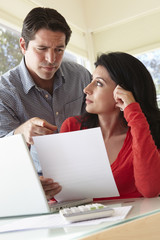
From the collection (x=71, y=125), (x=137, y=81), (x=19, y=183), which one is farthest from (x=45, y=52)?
(x=19, y=183)

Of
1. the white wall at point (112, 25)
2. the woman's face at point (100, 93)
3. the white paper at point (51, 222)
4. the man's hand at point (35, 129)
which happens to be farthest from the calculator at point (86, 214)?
the white wall at point (112, 25)

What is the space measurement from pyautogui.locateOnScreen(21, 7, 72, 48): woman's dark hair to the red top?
789mm

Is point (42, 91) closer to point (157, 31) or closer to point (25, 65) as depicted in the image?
point (25, 65)

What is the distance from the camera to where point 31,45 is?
201cm

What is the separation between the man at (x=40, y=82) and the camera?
6.40 ft

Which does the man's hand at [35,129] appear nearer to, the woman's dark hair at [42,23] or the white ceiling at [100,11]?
the woman's dark hair at [42,23]

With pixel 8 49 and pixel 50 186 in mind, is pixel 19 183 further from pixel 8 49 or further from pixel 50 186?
pixel 8 49

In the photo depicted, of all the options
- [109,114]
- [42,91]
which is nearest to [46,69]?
[42,91]

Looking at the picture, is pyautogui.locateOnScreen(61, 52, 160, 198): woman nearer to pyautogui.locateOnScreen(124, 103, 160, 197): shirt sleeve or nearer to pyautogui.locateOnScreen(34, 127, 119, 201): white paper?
pyautogui.locateOnScreen(124, 103, 160, 197): shirt sleeve

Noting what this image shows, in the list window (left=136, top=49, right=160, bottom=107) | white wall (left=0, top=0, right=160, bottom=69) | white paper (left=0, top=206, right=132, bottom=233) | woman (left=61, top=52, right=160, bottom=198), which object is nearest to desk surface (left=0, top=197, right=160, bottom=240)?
white paper (left=0, top=206, right=132, bottom=233)

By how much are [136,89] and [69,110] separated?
0.65 m

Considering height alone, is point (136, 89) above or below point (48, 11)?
below

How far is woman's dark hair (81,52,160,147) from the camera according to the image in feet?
5.52

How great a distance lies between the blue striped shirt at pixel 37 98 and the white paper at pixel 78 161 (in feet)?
2.53
